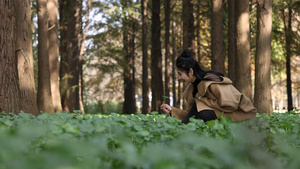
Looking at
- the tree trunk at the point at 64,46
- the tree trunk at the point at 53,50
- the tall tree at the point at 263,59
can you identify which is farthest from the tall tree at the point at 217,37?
the tree trunk at the point at 64,46

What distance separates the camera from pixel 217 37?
1320 centimetres

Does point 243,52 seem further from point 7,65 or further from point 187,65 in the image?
point 7,65

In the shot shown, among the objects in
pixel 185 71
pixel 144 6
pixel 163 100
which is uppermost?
pixel 144 6

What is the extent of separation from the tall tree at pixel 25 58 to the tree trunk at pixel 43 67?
103 inches

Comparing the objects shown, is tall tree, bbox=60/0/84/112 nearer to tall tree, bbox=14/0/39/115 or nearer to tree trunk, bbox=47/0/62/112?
tree trunk, bbox=47/0/62/112

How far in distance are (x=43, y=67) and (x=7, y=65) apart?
5.74 meters

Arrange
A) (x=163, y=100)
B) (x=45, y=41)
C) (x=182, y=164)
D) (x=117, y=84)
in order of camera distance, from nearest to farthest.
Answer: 1. (x=182, y=164)
2. (x=45, y=41)
3. (x=163, y=100)
4. (x=117, y=84)

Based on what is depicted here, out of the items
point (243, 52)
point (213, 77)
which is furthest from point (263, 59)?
point (213, 77)

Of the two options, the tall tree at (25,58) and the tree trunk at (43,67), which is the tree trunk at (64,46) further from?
the tall tree at (25,58)

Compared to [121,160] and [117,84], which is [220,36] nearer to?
[121,160]

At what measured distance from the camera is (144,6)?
942 inches

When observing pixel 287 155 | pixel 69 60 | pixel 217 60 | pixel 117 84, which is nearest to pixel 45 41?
pixel 217 60

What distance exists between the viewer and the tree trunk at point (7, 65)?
718 cm

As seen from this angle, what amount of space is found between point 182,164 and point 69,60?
63.2 feet
